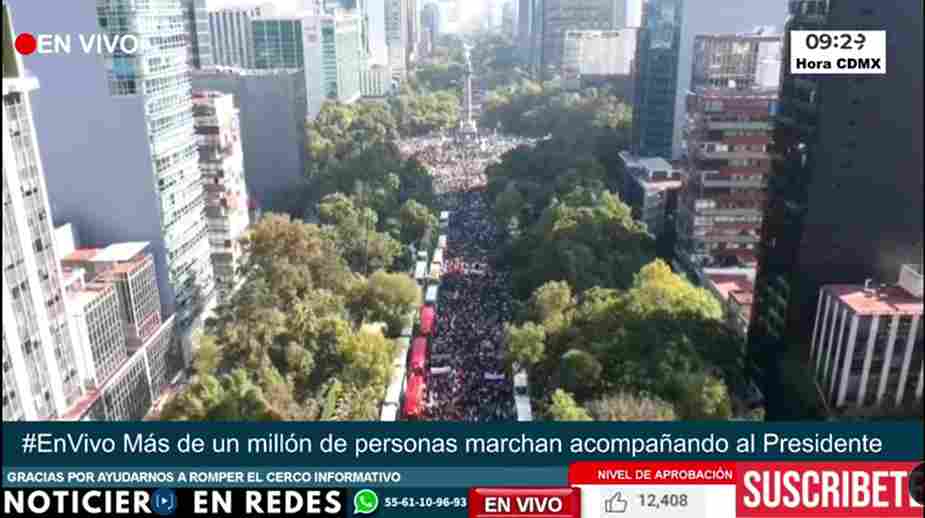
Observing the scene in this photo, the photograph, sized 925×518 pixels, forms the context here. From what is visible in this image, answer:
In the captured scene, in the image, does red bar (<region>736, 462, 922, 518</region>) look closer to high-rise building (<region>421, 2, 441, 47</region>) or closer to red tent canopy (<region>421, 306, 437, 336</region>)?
red tent canopy (<region>421, 306, 437, 336</region>)

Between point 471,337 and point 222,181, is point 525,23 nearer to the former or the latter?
point 222,181

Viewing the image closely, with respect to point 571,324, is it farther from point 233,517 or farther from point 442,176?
point 442,176

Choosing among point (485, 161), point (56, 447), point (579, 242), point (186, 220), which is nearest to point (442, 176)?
point (485, 161)

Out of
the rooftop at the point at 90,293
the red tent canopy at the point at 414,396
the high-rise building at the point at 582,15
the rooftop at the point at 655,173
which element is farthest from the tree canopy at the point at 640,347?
the high-rise building at the point at 582,15

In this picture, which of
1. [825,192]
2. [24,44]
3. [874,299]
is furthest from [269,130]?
[874,299]

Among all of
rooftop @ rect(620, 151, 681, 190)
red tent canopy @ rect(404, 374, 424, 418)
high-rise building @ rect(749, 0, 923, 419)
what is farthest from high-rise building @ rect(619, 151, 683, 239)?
red tent canopy @ rect(404, 374, 424, 418)

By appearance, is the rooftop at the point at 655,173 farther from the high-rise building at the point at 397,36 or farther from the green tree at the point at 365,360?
the high-rise building at the point at 397,36

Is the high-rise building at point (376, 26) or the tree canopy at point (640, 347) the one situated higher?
the high-rise building at point (376, 26)
